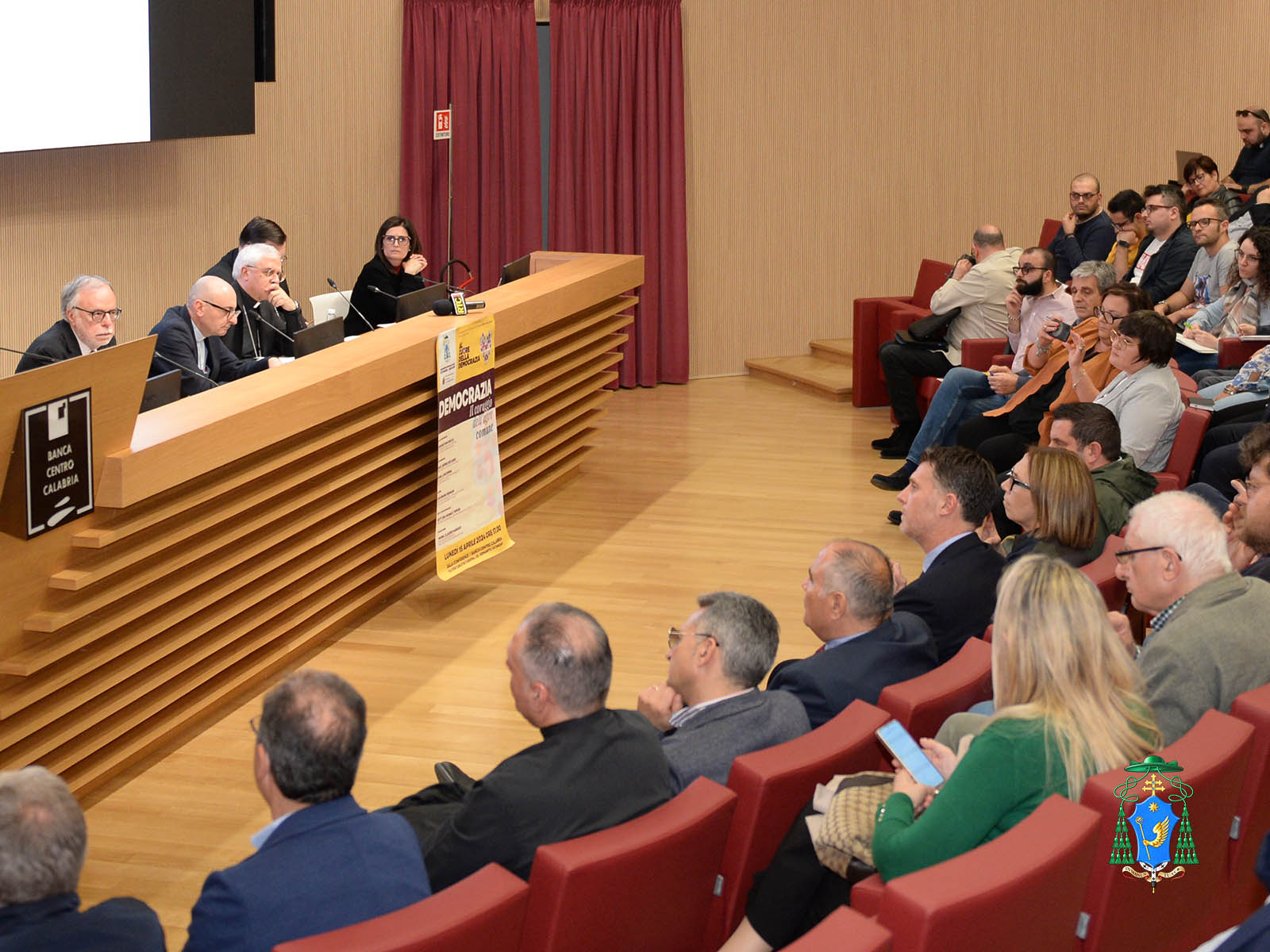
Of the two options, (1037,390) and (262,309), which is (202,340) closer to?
(262,309)

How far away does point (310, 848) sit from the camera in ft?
6.84

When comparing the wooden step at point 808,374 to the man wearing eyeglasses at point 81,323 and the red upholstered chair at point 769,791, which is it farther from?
the red upholstered chair at point 769,791

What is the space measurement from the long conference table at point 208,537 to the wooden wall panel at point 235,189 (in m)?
2.22

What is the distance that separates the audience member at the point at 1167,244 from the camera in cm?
723

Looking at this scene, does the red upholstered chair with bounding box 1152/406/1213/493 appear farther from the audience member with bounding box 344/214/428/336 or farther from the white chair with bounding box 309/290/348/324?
the audience member with bounding box 344/214/428/336

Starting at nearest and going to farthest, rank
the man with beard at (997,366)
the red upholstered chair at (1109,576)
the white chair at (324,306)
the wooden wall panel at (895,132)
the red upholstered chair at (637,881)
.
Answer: the red upholstered chair at (637,881)
the red upholstered chair at (1109,576)
the white chair at (324,306)
the man with beard at (997,366)
the wooden wall panel at (895,132)

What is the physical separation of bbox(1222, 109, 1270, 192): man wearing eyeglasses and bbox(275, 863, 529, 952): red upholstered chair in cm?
817

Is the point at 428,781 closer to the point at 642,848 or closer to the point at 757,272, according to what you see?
the point at 642,848

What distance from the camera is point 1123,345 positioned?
5.11m

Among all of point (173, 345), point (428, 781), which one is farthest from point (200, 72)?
point (428, 781)

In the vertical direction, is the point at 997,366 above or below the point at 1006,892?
above

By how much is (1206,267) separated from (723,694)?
508 cm

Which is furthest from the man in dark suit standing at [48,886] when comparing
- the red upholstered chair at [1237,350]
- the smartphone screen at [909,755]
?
the red upholstered chair at [1237,350]

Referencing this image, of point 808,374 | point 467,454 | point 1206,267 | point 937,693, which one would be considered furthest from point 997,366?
point 937,693
